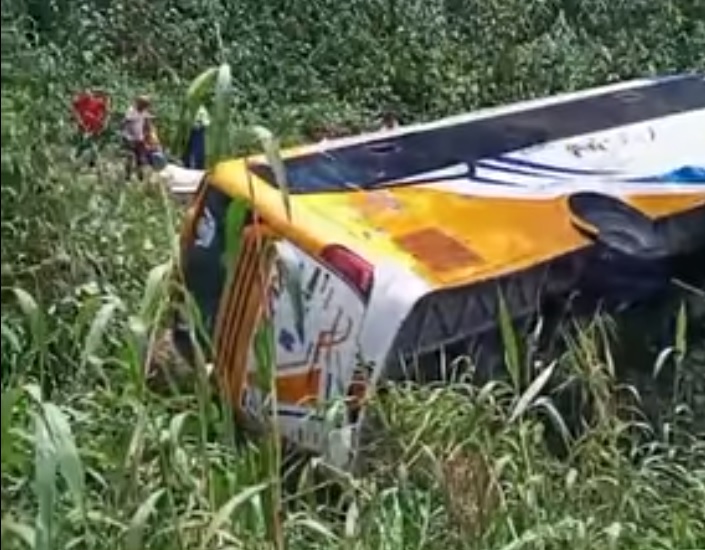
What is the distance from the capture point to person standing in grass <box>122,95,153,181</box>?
7270mm

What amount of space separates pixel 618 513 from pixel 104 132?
489cm

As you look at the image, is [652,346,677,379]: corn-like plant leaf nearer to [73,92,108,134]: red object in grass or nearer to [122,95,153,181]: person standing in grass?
[122,95,153,181]: person standing in grass

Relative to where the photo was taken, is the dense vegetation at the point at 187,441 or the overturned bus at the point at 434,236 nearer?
the dense vegetation at the point at 187,441

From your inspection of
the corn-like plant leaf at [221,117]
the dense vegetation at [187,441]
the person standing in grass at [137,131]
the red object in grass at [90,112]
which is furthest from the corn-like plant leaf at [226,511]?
the red object in grass at [90,112]

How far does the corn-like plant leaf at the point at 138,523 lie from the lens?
2.51 m

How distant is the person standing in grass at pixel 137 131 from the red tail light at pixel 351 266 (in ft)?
5.98

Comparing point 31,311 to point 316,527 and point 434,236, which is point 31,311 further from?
point 434,236

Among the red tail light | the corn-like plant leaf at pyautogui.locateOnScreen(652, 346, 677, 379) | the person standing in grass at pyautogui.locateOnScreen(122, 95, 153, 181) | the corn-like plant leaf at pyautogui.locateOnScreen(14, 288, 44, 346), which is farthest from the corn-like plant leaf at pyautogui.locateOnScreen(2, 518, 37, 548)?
the person standing in grass at pyautogui.locateOnScreen(122, 95, 153, 181)

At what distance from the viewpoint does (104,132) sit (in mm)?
8023

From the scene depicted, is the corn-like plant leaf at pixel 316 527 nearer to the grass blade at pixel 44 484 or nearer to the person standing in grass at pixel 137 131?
the grass blade at pixel 44 484

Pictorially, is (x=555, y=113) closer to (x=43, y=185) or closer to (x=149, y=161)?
(x=149, y=161)

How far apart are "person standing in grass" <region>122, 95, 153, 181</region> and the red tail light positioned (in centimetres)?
182

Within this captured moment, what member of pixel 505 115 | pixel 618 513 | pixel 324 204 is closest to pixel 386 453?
pixel 618 513

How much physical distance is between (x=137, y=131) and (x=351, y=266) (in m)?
3.26
